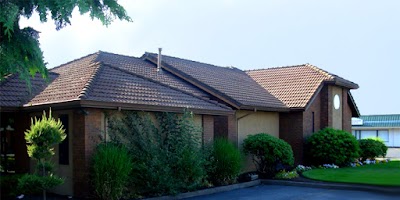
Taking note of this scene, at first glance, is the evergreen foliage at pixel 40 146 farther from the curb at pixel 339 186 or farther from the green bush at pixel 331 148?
the green bush at pixel 331 148

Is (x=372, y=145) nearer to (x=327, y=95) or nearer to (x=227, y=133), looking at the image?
(x=327, y=95)

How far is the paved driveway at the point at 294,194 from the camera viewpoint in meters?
14.7

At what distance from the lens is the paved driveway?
48.3ft

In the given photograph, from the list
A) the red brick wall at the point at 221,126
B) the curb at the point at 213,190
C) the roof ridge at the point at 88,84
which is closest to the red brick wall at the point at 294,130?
the red brick wall at the point at 221,126

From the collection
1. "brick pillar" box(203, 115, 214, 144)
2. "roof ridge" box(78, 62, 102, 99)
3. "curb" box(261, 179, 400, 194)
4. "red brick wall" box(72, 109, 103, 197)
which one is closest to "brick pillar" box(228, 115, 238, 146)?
"brick pillar" box(203, 115, 214, 144)

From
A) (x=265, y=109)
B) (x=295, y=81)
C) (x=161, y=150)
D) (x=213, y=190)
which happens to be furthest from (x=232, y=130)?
(x=295, y=81)

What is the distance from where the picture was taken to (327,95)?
25.7 meters

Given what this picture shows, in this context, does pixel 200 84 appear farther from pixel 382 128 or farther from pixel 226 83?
pixel 382 128

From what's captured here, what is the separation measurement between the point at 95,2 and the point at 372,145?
21181 millimetres

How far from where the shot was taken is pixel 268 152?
62.0 ft

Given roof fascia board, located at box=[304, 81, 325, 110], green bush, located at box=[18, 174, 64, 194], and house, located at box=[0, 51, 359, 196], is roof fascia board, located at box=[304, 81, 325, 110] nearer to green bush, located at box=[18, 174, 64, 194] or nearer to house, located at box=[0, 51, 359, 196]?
house, located at box=[0, 51, 359, 196]

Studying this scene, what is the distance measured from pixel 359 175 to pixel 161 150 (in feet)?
31.9

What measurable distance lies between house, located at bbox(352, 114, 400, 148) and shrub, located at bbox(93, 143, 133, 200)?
36026 mm

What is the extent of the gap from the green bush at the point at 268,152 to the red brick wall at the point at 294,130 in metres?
4.49
